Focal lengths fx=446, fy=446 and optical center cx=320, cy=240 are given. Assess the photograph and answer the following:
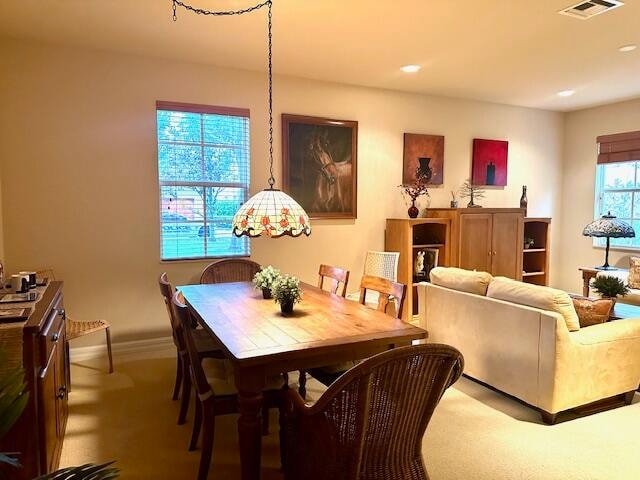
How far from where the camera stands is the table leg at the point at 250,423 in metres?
1.89

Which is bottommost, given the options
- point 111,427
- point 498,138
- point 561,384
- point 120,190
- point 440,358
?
point 111,427

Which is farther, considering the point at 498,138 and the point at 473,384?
the point at 498,138

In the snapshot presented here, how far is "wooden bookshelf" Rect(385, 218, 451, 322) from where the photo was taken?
16.0 ft

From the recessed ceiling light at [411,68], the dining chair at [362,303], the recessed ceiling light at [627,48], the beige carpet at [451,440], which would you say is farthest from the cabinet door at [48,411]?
the recessed ceiling light at [627,48]

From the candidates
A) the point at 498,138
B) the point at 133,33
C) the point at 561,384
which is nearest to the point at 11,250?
the point at 133,33

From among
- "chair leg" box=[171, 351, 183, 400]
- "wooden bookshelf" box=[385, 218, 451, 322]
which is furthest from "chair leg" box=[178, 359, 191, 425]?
"wooden bookshelf" box=[385, 218, 451, 322]

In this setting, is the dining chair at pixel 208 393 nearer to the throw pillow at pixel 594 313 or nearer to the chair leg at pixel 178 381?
the chair leg at pixel 178 381

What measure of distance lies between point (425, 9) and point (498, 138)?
3.30 metres

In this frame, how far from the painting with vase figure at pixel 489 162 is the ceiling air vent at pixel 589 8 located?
2.58 meters

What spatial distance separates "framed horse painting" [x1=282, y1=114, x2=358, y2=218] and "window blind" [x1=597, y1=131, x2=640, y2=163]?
3478mm

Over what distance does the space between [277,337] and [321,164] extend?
2.95m

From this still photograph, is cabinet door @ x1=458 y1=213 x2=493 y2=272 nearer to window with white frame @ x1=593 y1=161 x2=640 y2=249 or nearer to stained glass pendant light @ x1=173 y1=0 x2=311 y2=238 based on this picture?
window with white frame @ x1=593 y1=161 x2=640 y2=249

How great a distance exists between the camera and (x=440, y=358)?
4.96ft

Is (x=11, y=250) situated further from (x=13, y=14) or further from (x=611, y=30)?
(x=611, y=30)
